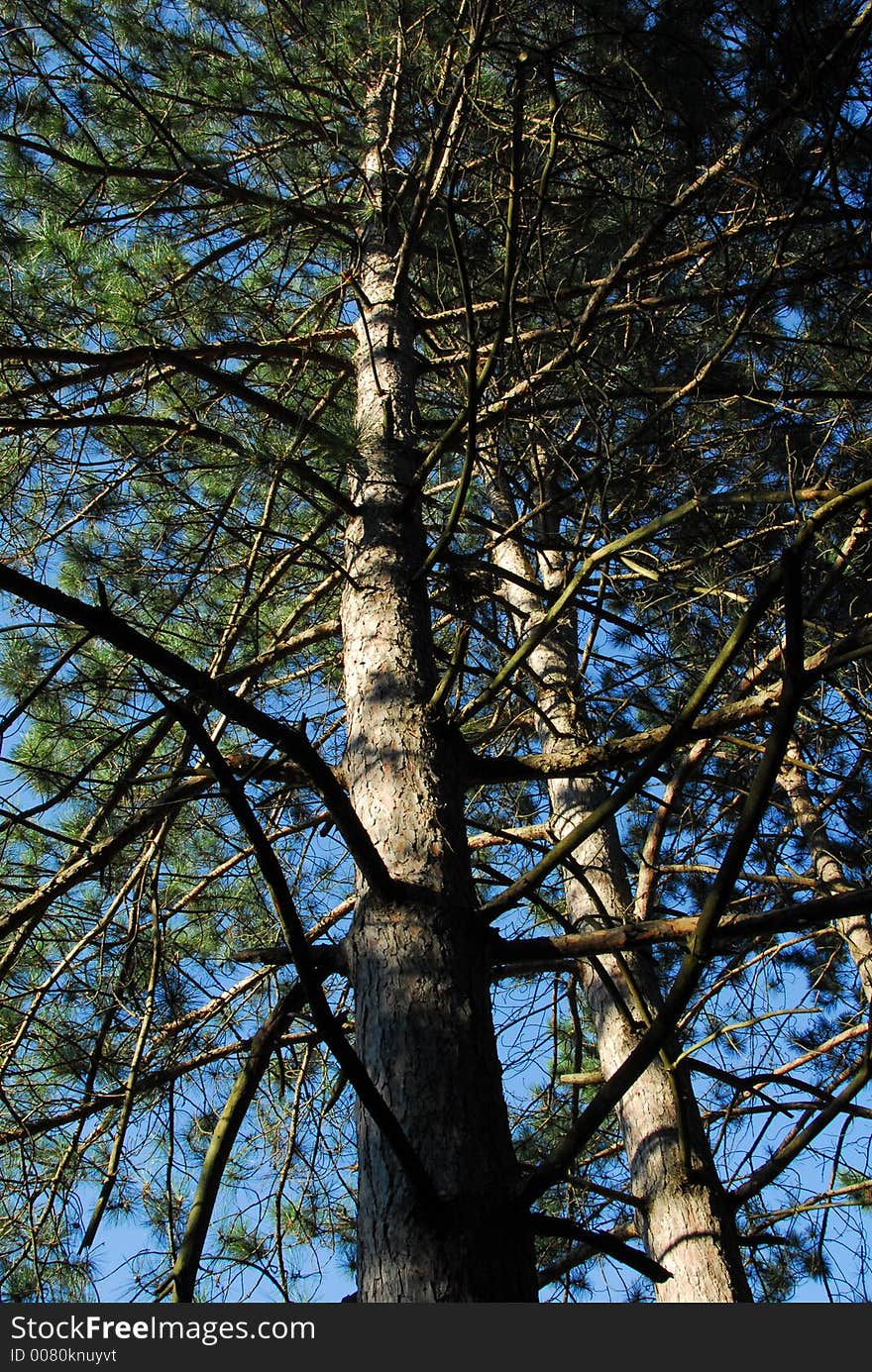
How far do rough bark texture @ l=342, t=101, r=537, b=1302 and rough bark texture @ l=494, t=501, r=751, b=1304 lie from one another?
470mm

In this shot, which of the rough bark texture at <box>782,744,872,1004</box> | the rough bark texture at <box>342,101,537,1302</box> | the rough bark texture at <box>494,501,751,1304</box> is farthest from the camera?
the rough bark texture at <box>782,744,872,1004</box>

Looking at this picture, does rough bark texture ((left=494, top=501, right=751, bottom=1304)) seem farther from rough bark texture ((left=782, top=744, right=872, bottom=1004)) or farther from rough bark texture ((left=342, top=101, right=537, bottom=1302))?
rough bark texture ((left=782, top=744, right=872, bottom=1004))

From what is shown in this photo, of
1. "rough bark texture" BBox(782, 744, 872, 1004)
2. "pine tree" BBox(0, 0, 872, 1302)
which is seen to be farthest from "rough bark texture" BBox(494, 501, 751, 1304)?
"rough bark texture" BBox(782, 744, 872, 1004)

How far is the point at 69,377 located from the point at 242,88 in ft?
5.74

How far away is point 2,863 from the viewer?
3664mm

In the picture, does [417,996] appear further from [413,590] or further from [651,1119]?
[651,1119]

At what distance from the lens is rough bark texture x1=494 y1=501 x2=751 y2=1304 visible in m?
3.02

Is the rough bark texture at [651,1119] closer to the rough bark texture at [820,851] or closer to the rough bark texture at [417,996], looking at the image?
the rough bark texture at [417,996]

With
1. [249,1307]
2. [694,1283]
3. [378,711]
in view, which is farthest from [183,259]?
[694,1283]

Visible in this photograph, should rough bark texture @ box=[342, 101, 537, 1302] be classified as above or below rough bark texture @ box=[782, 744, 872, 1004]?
below

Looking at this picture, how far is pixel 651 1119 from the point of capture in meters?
3.46

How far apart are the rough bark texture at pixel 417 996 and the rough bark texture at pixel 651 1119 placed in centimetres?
47

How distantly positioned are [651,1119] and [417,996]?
2.08 metres

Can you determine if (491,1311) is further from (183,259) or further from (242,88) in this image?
(242,88)
